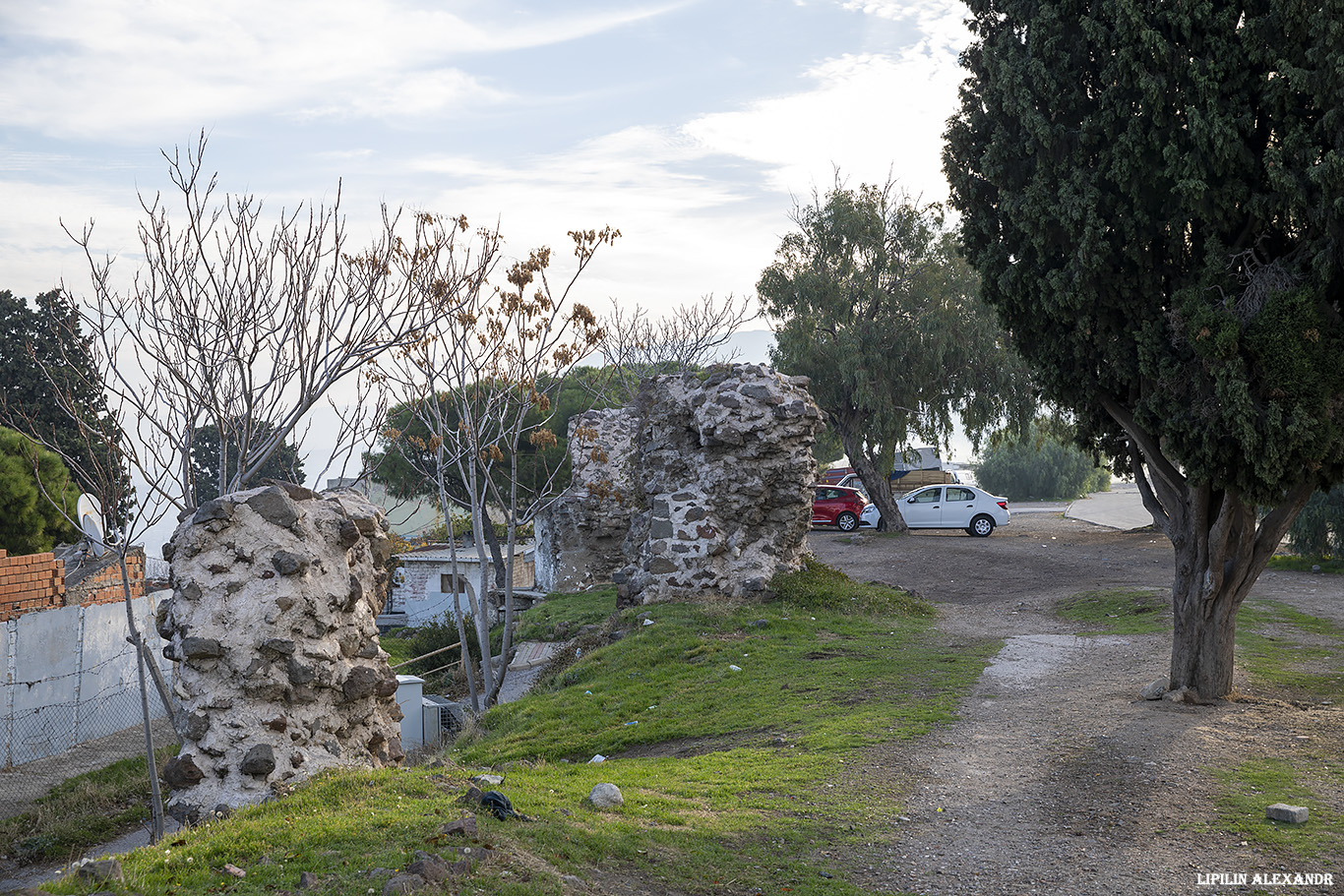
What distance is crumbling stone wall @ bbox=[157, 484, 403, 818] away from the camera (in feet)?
19.5

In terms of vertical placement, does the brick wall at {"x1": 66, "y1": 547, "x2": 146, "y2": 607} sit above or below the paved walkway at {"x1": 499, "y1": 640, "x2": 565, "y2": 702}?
above

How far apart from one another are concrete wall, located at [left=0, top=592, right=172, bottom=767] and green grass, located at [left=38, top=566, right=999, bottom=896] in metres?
6.57

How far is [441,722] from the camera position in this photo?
11375 millimetres

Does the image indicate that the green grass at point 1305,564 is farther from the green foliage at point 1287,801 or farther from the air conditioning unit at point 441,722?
the air conditioning unit at point 441,722

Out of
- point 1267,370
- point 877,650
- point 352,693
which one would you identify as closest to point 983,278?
point 1267,370

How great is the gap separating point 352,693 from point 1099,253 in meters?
6.68

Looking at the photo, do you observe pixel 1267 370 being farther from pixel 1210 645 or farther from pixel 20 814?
pixel 20 814

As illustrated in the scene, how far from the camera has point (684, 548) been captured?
1421 cm

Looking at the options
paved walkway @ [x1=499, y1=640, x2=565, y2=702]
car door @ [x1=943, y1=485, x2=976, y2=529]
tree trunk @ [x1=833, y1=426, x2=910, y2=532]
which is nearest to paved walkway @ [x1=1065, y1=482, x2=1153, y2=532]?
car door @ [x1=943, y1=485, x2=976, y2=529]

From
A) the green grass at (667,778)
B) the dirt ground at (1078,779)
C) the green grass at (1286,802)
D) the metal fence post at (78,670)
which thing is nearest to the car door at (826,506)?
the green grass at (667,778)

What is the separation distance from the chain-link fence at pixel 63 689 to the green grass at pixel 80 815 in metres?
0.69

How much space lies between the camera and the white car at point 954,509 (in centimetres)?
2652

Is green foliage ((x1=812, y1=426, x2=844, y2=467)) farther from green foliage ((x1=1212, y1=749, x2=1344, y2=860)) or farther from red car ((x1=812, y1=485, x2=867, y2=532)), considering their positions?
green foliage ((x1=1212, y1=749, x2=1344, y2=860))

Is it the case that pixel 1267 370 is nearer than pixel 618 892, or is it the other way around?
pixel 618 892
